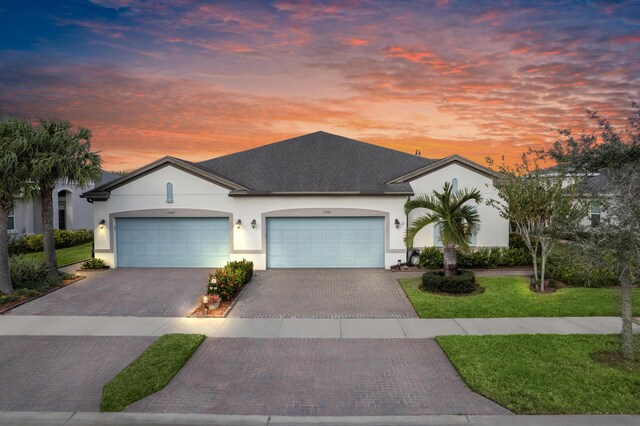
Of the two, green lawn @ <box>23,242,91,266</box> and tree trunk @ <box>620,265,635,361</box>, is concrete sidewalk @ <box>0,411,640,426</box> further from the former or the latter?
green lawn @ <box>23,242,91,266</box>

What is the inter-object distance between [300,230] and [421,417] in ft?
44.1

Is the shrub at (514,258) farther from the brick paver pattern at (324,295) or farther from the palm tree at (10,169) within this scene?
the palm tree at (10,169)

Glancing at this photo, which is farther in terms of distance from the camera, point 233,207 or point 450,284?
point 233,207

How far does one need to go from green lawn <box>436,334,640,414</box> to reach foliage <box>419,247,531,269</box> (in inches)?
336

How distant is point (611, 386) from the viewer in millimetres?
7465

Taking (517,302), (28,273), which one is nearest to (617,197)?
(517,302)

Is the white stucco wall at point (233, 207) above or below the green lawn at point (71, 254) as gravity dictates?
above

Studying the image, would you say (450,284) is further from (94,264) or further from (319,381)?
(94,264)

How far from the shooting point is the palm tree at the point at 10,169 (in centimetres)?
1406

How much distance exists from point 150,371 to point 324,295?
7.42 m

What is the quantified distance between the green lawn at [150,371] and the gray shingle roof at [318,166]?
32.9 ft

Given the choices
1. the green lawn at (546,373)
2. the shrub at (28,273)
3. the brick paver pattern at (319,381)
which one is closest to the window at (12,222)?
the shrub at (28,273)

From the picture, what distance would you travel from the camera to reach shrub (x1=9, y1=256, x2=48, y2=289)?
49.6 feet

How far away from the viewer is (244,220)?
19250mm
